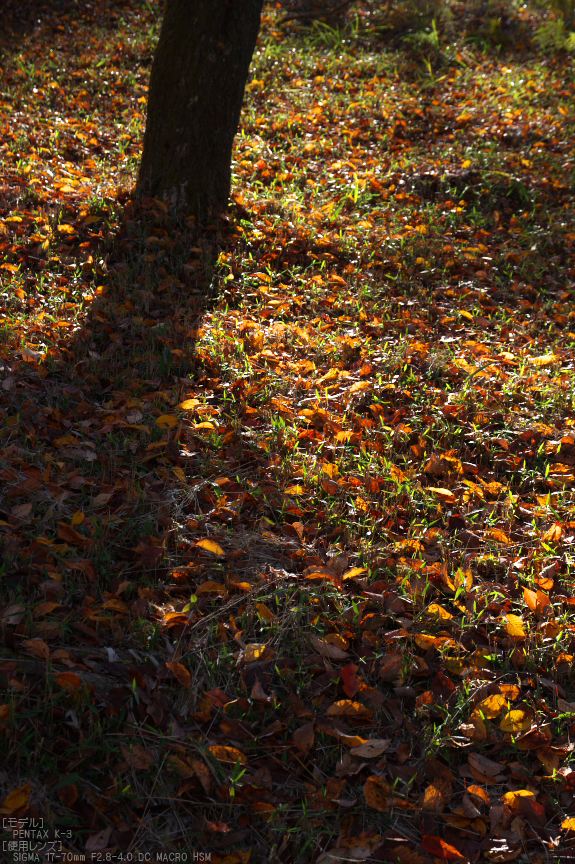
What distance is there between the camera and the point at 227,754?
1.97 m

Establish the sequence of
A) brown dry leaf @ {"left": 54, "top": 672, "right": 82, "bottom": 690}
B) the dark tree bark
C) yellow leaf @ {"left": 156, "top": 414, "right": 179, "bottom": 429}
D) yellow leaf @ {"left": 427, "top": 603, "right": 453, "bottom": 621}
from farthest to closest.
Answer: the dark tree bark
yellow leaf @ {"left": 156, "top": 414, "right": 179, "bottom": 429}
yellow leaf @ {"left": 427, "top": 603, "right": 453, "bottom": 621}
brown dry leaf @ {"left": 54, "top": 672, "right": 82, "bottom": 690}

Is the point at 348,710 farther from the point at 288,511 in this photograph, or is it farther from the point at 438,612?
the point at 288,511

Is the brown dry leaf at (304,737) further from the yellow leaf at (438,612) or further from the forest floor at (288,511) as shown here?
the yellow leaf at (438,612)

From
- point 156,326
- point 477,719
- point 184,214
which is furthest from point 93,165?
point 477,719

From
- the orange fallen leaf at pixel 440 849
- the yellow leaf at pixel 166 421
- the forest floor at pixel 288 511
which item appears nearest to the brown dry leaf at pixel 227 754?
the forest floor at pixel 288 511

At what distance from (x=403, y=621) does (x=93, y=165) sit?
551 cm

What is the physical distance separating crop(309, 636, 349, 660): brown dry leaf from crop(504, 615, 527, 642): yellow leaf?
66 cm

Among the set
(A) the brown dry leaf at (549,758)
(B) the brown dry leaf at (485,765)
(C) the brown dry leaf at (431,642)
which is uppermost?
(C) the brown dry leaf at (431,642)

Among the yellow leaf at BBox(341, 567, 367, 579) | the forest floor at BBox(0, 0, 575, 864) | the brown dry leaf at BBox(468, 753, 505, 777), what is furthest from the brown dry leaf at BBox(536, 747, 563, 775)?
the yellow leaf at BBox(341, 567, 367, 579)

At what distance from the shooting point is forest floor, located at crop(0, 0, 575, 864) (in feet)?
6.28

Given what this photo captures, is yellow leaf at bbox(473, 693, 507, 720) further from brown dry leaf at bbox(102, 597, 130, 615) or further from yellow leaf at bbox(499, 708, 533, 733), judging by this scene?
brown dry leaf at bbox(102, 597, 130, 615)

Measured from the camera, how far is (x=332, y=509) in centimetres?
300

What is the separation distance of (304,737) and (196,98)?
185 inches

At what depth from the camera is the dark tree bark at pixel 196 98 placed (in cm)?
489
